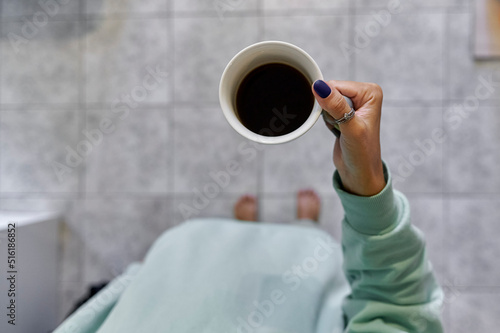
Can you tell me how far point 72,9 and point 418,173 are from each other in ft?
4.50

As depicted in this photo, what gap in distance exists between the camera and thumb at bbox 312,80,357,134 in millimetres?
528

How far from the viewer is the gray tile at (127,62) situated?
1304 mm

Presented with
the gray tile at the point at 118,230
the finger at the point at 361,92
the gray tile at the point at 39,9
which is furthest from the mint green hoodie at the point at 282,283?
the gray tile at the point at 39,9

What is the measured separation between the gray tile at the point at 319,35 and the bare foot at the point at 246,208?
506 mm

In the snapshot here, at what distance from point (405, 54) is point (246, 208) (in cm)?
77

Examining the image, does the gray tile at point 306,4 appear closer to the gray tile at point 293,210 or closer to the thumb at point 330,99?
the gray tile at point 293,210

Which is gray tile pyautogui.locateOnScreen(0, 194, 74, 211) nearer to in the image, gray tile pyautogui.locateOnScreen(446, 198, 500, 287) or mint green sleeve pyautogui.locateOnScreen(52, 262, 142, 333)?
mint green sleeve pyautogui.locateOnScreen(52, 262, 142, 333)

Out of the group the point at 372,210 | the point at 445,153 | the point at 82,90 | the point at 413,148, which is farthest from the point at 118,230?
the point at 445,153

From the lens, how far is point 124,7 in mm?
1307

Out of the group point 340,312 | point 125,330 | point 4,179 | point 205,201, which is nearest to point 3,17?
point 4,179

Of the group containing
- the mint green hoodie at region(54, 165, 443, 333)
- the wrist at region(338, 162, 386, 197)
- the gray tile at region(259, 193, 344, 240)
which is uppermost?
the wrist at region(338, 162, 386, 197)

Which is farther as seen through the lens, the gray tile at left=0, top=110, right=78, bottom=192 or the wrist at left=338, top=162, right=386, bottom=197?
the gray tile at left=0, top=110, right=78, bottom=192

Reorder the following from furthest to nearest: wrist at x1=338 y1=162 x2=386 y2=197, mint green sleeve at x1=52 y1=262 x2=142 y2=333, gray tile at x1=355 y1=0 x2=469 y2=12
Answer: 1. gray tile at x1=355 y1=0 x2=469 y2=12
2. mint green sleeve at x1=52 y1=262 x2=142 y2=333
3. wrist at x1=338 y1=162 x2=386 y2=197

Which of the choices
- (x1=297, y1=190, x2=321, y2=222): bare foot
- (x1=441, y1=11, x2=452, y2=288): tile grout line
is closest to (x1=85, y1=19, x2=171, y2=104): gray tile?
(x1=297, y1=190, x2=321, y2=222): bare foot
